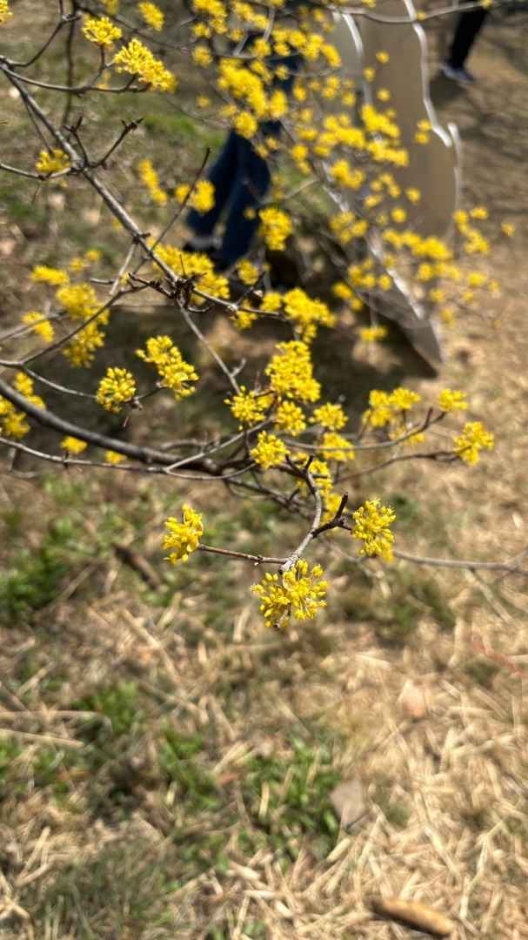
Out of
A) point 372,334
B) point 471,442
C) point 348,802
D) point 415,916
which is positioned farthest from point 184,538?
point 372,334

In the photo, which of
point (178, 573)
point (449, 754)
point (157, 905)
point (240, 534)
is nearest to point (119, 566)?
point (178, 573)

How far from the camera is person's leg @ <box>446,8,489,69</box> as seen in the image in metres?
6.52

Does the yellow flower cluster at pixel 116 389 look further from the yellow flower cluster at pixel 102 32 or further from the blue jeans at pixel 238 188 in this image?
the blue jeans at pixel 238 188

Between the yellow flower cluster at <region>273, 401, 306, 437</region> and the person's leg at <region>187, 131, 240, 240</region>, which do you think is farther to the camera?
the person's leg at <region>187, 131, 240, 240</region>

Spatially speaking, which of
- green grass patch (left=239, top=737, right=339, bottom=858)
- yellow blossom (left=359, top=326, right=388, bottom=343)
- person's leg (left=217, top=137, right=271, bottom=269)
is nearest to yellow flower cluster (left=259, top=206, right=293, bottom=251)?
person's leg (left=217, top=137, right=271, bottom=269)

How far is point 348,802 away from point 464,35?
7313 mm

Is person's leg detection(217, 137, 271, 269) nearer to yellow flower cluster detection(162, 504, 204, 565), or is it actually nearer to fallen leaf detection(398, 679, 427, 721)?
fallen leaf detection(398, 679, 427, 721)

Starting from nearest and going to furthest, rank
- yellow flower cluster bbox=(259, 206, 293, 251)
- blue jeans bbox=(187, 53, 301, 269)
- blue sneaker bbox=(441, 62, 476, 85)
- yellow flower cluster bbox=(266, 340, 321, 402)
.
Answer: yellow flower cluster bbox=(266, 340, 321, 402) < yellow flower cluster bbox=(259, 206, 293, 251) < blue jeans bbox=(187, 53, 301, 269) < blue sneaker bbox=(441, 62, 476, 85)

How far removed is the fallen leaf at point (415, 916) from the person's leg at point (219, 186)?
11.5ft

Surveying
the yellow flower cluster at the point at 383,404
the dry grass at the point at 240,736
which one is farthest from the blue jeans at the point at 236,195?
the yellow flower cluster at the point at 383,404

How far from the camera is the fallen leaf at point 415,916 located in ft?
7.84

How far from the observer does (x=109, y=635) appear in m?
2.83

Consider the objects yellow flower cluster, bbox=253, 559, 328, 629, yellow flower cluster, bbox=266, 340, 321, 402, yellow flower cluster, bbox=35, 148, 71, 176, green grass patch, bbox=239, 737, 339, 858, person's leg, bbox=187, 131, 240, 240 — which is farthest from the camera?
person's leg, bbox=187, 131, 240, 240

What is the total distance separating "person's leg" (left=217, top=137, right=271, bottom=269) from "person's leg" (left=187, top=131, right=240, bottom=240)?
8 centimetres
